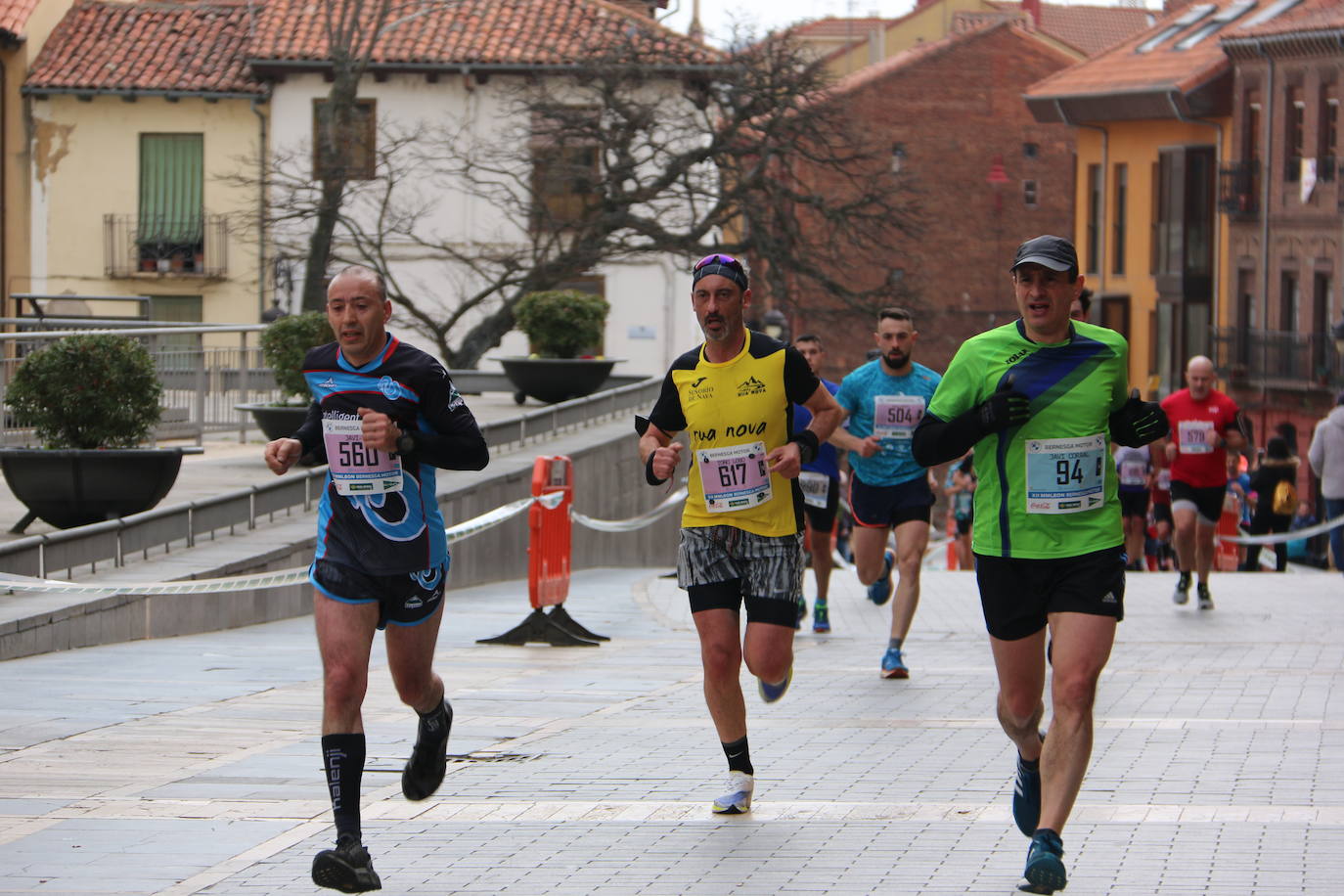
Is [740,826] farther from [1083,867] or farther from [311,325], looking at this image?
[311,325]

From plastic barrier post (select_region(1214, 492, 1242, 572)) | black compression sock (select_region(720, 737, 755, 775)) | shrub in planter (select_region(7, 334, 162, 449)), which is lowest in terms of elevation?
plastic barrier post (select_region(1214, 492, 1242, 572))

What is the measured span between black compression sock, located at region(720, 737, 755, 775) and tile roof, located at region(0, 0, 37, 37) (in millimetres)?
37955

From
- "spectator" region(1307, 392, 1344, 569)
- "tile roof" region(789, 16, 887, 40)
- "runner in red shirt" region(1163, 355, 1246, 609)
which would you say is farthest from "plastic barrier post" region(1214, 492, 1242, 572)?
"tile roof" region(789, 16, 887, 40)

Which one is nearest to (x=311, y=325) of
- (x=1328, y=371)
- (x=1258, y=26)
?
(x=1328, y=371)

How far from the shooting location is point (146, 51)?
45.1 meters

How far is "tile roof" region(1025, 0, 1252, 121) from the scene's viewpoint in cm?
5388

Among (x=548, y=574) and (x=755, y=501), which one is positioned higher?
(x=755, y=501)

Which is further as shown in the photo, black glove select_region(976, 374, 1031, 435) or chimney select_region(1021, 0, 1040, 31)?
chimney select_region(1021, 0, 1040, 31)

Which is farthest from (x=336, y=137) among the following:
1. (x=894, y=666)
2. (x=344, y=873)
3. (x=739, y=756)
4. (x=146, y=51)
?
(x=344, y=873)

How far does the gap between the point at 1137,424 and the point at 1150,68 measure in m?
51.6

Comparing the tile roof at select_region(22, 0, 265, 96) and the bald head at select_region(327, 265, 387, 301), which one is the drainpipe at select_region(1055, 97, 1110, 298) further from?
the bald head at select_region(327, 265, 387, 301)

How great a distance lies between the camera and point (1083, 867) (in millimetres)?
6707

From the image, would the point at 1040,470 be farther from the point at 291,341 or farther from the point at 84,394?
the point at 291,341

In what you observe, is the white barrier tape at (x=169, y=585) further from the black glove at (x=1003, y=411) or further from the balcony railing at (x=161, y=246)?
the balcony railing at (x=161, y=246)
